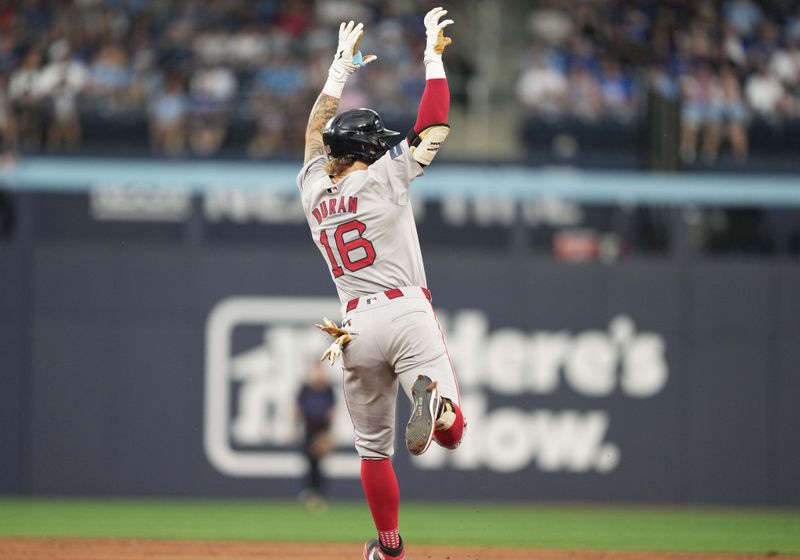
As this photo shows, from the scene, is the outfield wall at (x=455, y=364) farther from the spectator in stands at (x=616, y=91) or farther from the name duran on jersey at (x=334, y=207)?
the name duran on jersey at (x=334, y=207)

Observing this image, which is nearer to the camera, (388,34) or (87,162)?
(87,162)

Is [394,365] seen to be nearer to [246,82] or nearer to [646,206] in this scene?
[646,206]

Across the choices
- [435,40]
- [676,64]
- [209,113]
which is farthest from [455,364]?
[435,40]

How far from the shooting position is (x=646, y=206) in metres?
14.0

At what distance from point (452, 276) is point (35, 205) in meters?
4.69

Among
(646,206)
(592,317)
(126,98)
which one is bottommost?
(592,317)

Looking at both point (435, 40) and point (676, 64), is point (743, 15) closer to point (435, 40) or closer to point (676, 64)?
point (676, 64)

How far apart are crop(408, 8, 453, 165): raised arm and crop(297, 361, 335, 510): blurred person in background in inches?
270

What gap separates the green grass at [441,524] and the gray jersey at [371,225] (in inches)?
160

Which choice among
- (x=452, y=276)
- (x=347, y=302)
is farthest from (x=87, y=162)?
(x=347, y=302)

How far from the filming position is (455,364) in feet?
45.6

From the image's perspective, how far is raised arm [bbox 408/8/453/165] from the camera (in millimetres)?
6434

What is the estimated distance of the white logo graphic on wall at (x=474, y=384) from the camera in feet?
45.4

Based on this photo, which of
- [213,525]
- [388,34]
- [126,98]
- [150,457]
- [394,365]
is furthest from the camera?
[388,34]
